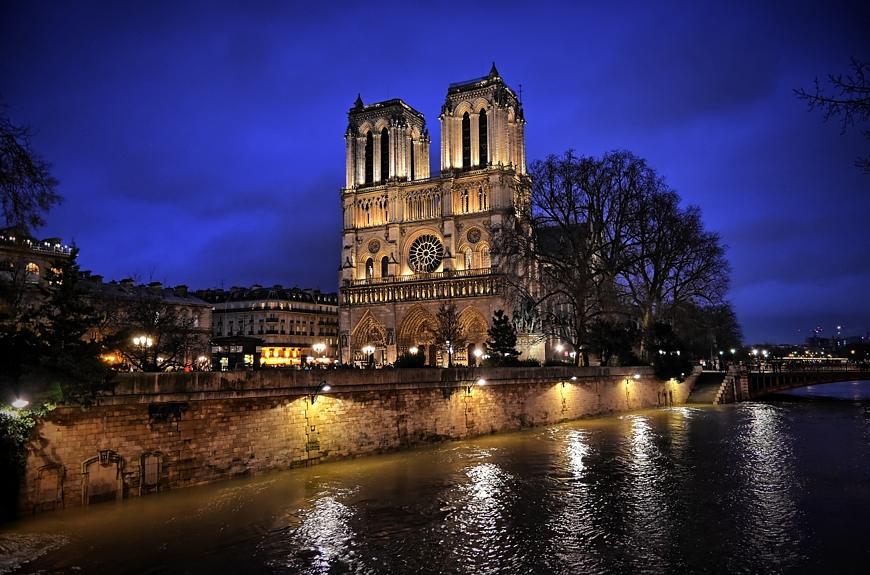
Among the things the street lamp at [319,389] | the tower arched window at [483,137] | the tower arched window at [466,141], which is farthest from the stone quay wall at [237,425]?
the tower arched window at [466,141]

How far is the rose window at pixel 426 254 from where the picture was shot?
198ft

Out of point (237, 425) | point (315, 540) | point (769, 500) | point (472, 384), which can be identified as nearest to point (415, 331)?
point (472, 384)

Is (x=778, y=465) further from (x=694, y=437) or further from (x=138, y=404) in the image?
(x=138, y=404)

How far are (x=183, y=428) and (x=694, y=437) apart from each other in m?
18.8

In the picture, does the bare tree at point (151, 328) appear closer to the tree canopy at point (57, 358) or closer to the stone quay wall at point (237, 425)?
the stone quay wall at point (237, 425)

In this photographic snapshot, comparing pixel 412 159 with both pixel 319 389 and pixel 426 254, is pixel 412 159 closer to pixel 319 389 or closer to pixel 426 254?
pixel 426 254

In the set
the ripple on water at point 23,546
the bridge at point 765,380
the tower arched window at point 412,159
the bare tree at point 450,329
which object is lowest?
the ripple on water at point 23,546

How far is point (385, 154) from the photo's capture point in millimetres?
64062

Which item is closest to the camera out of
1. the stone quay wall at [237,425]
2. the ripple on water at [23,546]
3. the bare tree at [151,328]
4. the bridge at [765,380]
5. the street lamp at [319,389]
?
the ripple on water at [23,546]

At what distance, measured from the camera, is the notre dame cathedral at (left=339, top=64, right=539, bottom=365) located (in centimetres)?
5706

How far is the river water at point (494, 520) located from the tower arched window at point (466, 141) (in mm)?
42065

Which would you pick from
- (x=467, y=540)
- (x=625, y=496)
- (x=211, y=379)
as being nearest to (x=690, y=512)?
(x=625, y=496)

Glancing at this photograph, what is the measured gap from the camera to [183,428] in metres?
15.9

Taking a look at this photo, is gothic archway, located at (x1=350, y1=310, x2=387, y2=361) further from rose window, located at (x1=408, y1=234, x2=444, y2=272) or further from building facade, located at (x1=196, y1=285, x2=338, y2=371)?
building facade, located at (x1=196, y1=285, x2=338, y2=371)
